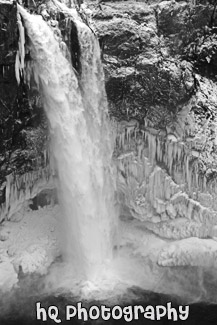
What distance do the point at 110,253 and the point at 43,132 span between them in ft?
13.4

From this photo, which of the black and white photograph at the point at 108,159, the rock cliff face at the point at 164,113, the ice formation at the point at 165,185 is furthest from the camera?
the ice formation at the point at 165,185

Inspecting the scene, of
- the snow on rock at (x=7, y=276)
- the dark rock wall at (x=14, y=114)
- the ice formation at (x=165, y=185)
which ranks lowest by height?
the snow on rock at (x=7, y=276)

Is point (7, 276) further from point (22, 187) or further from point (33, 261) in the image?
point (22, 187)

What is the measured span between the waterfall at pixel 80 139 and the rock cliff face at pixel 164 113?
58 cm

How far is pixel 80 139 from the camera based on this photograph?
1016cm

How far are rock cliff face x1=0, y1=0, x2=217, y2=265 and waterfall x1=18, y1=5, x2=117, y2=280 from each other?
58 centimetres

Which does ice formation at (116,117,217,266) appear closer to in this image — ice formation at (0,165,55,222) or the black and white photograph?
the black and white photograph

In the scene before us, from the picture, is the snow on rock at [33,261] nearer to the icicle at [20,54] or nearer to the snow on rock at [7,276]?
the snow on rock at [7,276]

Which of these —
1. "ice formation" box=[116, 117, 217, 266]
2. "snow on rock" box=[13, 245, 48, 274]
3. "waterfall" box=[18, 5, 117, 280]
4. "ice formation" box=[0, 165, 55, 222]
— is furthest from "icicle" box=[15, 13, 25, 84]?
"snow on rock" box=[13, 245, 48, 274]

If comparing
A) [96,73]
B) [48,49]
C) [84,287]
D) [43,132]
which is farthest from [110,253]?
[48,49]

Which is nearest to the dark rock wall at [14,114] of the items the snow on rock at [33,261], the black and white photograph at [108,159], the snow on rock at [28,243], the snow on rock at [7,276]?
the black and white photograph at [108,159]

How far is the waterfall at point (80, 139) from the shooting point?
952 cm

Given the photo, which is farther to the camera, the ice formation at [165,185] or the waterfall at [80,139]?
the ice formation at [165,185]

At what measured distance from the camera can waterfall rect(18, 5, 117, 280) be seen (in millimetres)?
9516
